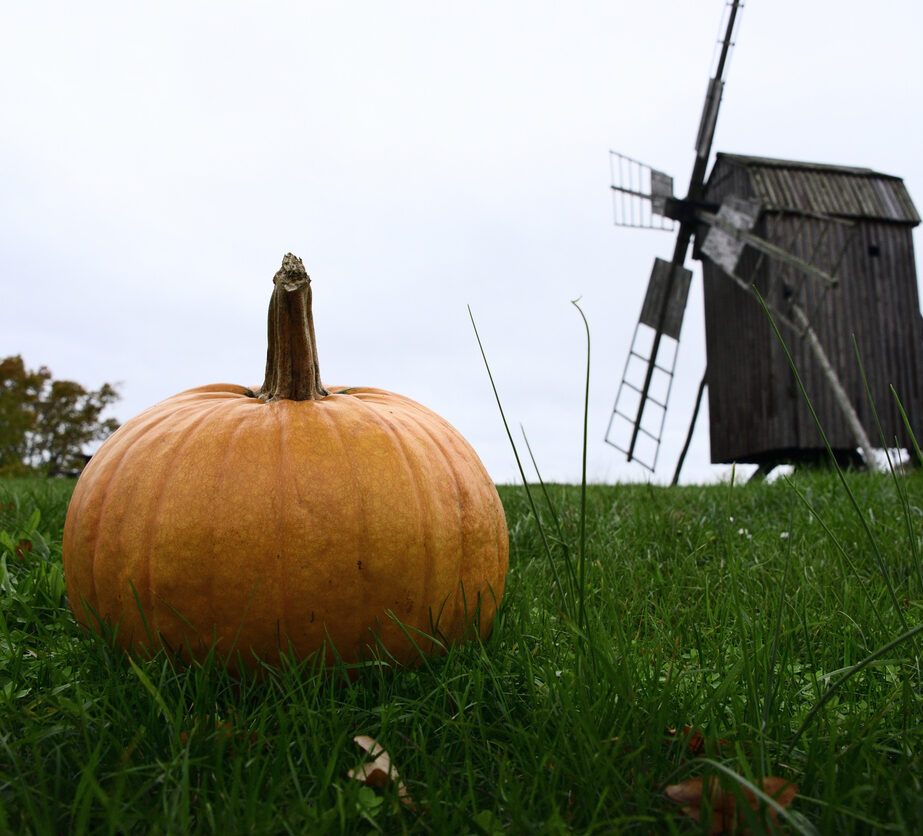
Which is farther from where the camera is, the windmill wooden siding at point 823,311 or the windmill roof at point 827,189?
the windmill roof at point 827,189

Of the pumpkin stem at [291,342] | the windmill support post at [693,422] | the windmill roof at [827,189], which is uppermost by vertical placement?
the windmill roof at [827,189]

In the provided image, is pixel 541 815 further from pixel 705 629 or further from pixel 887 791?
pixel 705 629

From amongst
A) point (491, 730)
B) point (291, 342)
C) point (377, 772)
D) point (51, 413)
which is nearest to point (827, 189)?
point (291, 342)

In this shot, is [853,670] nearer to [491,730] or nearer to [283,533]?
[491,730]

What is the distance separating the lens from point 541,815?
1.34 m

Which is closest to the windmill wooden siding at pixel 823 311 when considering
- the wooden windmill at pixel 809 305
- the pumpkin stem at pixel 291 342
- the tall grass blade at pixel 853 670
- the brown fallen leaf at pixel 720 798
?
the wooden windmill at pixel 809 305

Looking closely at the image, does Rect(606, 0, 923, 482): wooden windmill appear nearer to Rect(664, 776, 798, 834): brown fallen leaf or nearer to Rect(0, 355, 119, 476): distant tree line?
Rect(664, 776, 798, 834): brown fallen leaf

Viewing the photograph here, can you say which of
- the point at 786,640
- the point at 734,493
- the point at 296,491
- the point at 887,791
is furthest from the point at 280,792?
the point at 734,493

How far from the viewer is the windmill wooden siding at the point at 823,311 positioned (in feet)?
44.5

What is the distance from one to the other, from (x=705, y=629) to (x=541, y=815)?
135 cm

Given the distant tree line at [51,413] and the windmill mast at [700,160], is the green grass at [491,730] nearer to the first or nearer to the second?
the windmill mast at [700,160]

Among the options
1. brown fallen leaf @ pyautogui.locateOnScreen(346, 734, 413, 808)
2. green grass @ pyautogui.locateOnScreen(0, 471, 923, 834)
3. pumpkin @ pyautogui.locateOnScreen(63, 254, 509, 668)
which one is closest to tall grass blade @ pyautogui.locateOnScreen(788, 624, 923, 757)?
green grass @ pyautogui.locateOnScreen(0, 471, 923, 834)

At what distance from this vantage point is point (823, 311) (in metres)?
13.8

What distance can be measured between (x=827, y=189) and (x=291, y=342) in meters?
15.4
